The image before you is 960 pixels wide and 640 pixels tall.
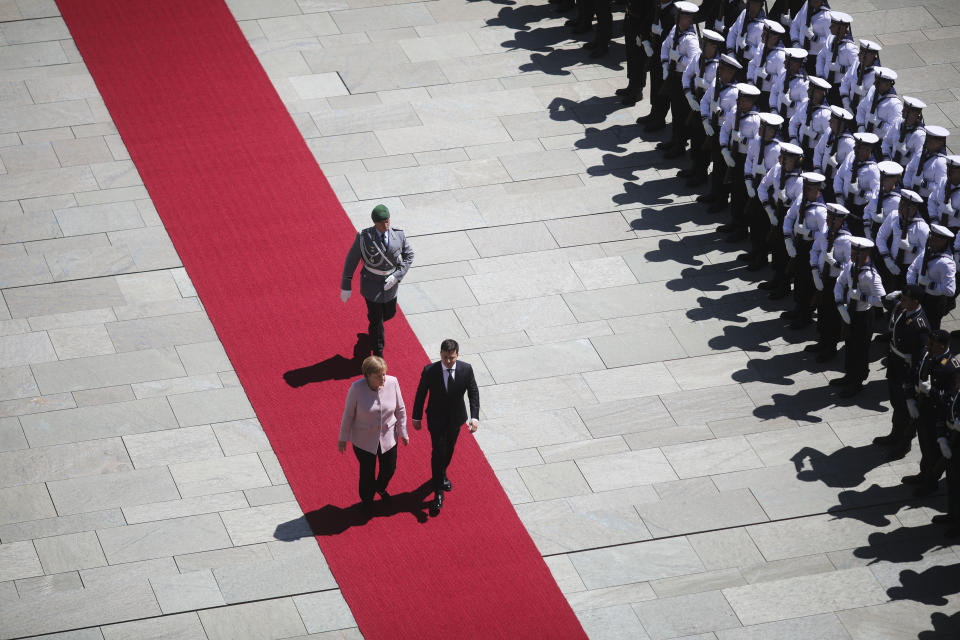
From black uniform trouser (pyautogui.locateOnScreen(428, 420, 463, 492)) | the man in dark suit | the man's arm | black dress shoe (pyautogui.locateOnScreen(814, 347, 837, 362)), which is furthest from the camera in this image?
black dress shoe (pyautogui.locateOnScreen(814, 347, 837, 362))

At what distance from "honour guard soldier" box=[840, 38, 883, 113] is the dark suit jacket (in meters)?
7.08

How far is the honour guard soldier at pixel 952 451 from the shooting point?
10.6m

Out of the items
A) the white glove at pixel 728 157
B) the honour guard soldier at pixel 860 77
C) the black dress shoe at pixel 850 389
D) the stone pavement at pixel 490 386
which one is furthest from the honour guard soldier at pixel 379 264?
the honour guard soldier at pixel 860 77

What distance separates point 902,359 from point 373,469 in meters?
4.85

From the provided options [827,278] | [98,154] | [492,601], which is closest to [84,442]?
[492,601]

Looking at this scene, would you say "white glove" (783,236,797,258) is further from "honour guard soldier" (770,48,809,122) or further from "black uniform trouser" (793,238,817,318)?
"honour guard soldier" (770,48,809,122)

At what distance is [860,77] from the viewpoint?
48.9 ft

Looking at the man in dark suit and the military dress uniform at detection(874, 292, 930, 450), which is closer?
the man in dark suit

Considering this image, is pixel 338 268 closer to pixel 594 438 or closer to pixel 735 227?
pixel 594 438

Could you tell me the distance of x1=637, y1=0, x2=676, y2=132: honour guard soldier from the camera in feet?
51.2

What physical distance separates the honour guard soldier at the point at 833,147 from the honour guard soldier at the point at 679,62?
1.86 metres

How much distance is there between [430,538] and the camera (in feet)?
35.0

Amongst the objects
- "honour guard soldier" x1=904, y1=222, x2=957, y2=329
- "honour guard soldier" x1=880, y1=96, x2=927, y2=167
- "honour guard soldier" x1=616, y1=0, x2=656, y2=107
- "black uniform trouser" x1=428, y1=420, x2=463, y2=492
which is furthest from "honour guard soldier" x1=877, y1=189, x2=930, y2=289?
"black uniform trouser" x1=428, y1=420, x2=463, y2=492

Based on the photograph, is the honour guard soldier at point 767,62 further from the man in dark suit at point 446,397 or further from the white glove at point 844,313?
the man in dark suit at point 446,397
